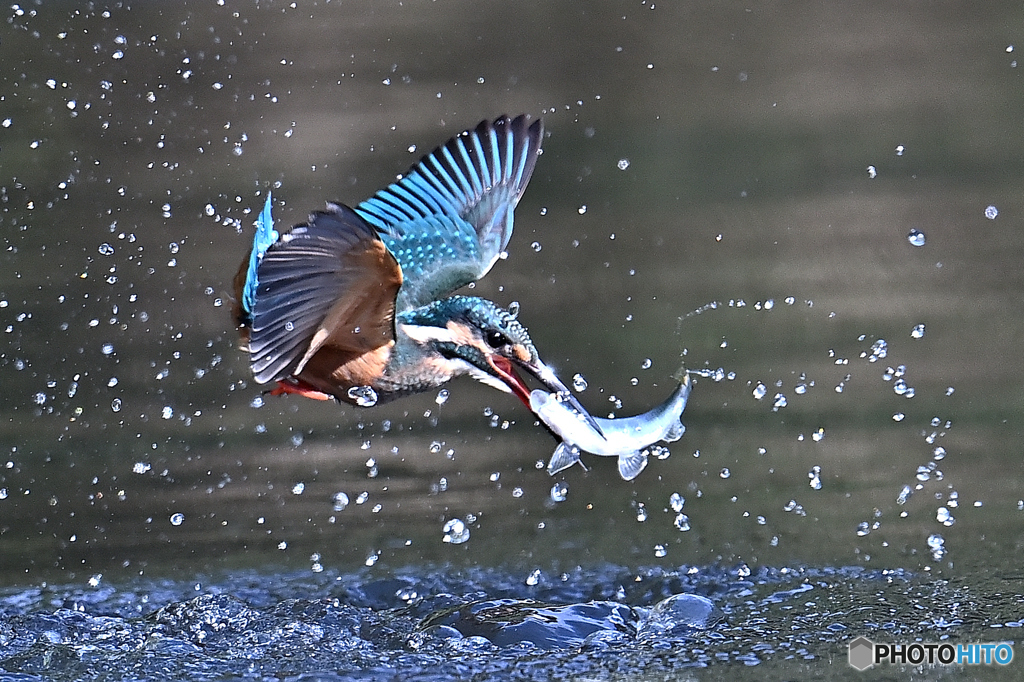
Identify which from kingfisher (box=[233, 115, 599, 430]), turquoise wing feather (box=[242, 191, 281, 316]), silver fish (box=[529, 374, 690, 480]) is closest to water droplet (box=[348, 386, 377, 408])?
kingfisher (box=[233, 115, 599, 430])

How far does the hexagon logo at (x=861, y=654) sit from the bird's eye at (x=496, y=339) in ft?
3.20

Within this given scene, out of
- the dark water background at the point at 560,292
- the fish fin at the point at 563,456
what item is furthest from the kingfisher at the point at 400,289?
the dark water background at the point at 560,292

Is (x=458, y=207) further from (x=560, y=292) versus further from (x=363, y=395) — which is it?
(x=560, y=292)

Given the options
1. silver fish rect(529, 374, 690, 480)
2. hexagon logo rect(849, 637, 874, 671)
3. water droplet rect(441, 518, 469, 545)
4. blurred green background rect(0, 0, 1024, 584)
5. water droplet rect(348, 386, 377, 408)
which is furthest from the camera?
blurred green background rect(0, 0, 1024, 584)

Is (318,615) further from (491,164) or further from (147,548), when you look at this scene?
(491,164)

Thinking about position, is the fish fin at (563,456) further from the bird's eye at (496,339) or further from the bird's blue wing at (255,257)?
the bird's blue wing at (255,257)

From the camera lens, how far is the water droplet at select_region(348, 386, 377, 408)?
132 inches

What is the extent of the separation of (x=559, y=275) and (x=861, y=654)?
286 cm

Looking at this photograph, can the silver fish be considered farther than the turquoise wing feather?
No

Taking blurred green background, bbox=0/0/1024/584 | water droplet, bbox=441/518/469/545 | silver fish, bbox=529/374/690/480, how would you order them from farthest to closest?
blurred green background, bbox=0/0/1024/584
water droplet, bbox=441/518/469/545
silver fish, bbox=529/374/690/480

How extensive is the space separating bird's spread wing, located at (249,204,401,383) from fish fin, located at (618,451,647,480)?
646 mm

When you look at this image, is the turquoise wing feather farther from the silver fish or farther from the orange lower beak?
the silver fish

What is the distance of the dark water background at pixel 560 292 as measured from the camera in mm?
3912

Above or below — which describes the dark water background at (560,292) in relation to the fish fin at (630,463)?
above
